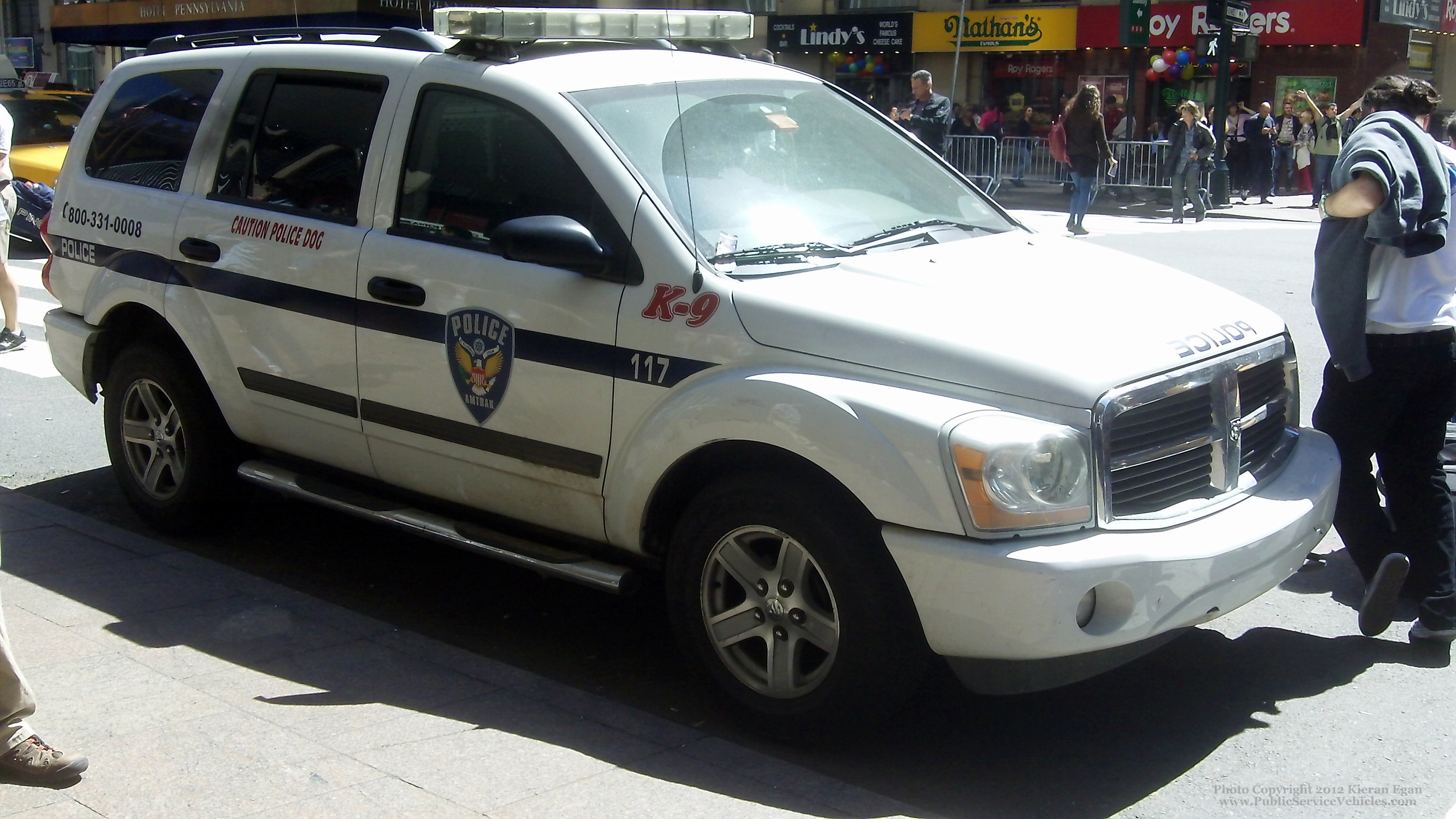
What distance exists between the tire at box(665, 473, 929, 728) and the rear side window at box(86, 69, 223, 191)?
2.84 metres

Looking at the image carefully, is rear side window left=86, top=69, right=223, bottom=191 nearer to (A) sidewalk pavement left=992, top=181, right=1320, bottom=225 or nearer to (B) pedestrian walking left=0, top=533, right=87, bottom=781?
(B) pedestrian walking left=0, top=533, right=87, bottom=781

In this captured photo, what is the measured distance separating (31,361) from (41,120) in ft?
26.9

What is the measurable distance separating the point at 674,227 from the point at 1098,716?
6.28ft

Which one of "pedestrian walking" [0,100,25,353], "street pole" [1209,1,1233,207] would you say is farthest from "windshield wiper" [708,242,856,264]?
"street pole" [1209,1,1233,207]

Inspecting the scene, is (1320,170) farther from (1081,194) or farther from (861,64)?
(861,64)

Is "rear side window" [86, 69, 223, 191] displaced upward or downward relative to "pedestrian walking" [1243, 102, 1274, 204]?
upward

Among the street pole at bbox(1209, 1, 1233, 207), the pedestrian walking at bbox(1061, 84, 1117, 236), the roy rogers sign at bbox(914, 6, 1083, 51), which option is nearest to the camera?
the pedestrian walking at bbox(1061, 84, 1117, 236)

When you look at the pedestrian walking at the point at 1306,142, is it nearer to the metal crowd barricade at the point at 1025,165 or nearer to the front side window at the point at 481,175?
the metal crowd barricade at the point at 1025,165

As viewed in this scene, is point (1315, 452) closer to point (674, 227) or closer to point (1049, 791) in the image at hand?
point (1049, 791)

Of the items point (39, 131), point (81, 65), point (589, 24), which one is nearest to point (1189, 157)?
point (39, 131)

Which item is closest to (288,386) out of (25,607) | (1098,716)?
(25,607)

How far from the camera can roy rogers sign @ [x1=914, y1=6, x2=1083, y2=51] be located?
101ft

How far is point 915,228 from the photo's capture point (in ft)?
15.1

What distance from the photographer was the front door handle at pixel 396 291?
15.3ft
